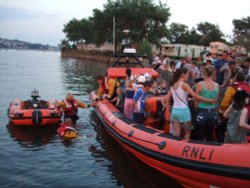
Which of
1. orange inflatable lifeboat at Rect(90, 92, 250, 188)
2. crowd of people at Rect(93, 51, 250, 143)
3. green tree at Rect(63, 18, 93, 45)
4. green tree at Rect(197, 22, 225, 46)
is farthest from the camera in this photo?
green tree at Rect(63, 18, 93, 45)

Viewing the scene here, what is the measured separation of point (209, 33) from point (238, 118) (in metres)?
75.8

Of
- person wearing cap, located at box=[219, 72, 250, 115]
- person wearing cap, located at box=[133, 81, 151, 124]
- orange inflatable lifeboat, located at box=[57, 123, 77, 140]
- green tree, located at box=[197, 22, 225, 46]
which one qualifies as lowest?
orange inflatable lifeboat, located at box=[57, 123, 77, 140]

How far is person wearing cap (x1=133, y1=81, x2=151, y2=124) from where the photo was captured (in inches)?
342

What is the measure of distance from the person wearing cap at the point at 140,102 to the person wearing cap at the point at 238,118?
239cm

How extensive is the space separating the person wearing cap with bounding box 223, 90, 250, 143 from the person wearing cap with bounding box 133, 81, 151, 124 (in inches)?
93.9

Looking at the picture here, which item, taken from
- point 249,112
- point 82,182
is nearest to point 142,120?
point 82,182

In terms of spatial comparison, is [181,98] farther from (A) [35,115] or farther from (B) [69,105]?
(A) [35,115]

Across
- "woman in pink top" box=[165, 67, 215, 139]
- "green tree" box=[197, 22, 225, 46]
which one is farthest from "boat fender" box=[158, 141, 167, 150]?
"green tree" box=[197, 22, 225, 46]

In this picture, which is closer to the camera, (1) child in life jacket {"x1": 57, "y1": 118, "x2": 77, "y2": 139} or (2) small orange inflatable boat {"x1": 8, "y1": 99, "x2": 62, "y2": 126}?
(1) child in life jacket {"x1": 57, "y1": 118, "x2": 77, "y2": 139}

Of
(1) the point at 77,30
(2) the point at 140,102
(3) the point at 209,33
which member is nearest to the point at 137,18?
(3) the point at 209,33

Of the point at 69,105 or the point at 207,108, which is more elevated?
the point at 207,108

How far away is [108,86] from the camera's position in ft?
38.9

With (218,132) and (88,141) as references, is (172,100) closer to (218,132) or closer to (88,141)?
(218,132)

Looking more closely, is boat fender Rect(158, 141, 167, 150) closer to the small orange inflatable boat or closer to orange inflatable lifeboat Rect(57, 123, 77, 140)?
orange inflatable lifeboat Rect(57, 123, 77, 140)
